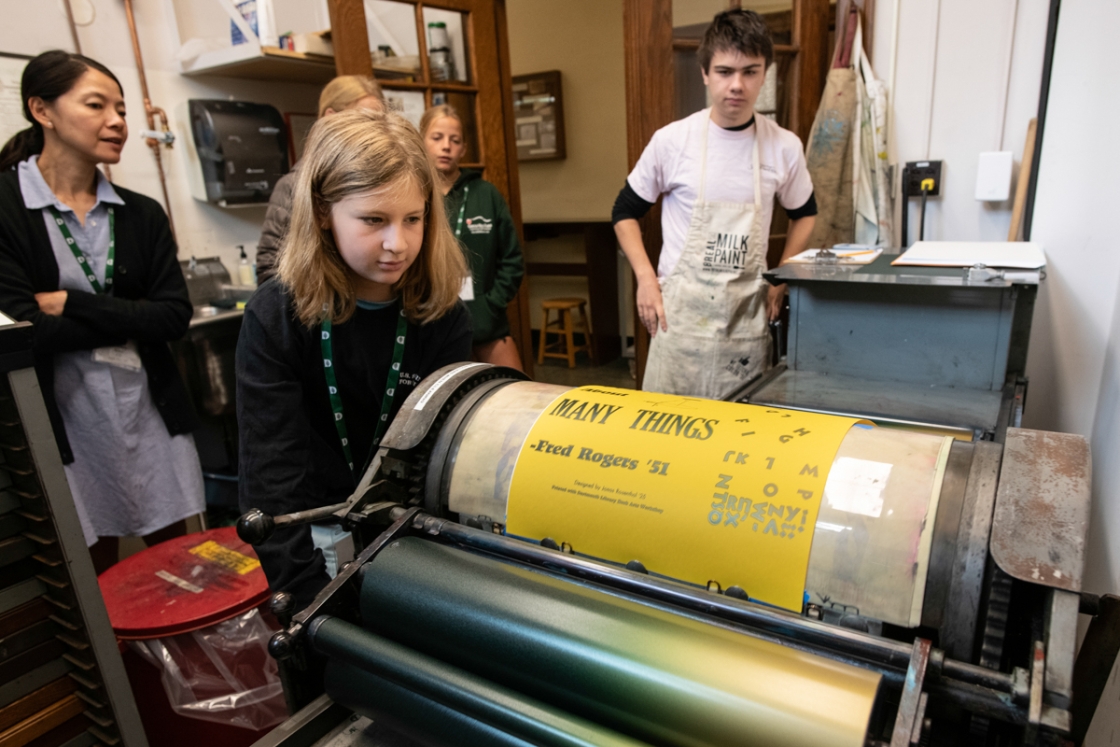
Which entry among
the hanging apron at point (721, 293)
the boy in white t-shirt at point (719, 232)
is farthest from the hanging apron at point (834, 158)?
the hanging apron at point (721, 293)

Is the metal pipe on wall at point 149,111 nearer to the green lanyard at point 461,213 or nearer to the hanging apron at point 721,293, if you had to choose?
the green lanyard at point 461,213

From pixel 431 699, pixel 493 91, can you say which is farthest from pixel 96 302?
pixel 493 91

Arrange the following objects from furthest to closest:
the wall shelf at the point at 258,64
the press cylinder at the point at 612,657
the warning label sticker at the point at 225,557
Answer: the wall shelf at the point at 258,64
the warning label sticker at the point at 225,557
the press cylinder at the point at 612,657

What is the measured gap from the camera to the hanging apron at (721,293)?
190 centimetres

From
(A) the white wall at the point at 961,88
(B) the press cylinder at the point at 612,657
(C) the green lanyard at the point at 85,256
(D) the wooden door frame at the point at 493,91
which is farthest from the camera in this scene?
(D) the wooden door frame at the point at 493,91

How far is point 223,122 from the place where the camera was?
2.79 meters

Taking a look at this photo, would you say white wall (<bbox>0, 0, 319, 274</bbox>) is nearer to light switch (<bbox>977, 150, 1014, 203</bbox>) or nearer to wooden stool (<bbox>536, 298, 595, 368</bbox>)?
wooden stool (<bbox>536, 298, 595, 368</bbox>)

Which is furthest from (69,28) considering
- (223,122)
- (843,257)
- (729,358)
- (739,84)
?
(843,257)

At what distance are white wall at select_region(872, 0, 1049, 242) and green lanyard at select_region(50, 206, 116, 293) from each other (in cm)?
241

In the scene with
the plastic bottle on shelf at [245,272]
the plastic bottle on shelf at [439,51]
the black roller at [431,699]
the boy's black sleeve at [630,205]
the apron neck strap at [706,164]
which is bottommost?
the black roller at [431,699]

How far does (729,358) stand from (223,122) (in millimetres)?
2251

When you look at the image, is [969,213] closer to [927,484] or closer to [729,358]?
[729,358]

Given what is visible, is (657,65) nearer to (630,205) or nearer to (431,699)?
(630,205)

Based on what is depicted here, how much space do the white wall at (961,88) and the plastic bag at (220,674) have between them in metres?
2.31
